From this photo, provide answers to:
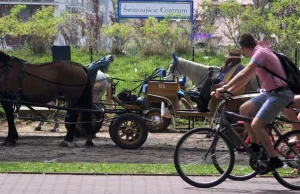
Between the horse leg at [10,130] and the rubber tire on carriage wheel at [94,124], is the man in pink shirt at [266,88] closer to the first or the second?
the rubber tire on carriage wheel at [94,124]

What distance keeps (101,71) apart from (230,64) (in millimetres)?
3703

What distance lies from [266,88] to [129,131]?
234 inches

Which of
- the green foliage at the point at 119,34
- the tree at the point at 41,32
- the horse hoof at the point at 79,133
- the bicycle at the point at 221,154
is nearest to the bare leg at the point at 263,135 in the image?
the bicycle at the point at 221,154

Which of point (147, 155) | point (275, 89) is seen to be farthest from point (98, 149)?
point (275, 89)

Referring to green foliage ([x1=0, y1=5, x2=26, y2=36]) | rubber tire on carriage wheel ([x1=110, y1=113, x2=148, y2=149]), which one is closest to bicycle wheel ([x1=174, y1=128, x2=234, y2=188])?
rubber tire on carriage wheel ([x1=110, y1=113, x2=148, y2=149])

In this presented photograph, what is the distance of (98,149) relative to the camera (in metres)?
15.0

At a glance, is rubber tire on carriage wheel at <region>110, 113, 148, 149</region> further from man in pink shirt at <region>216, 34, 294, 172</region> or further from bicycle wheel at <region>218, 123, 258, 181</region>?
man in pink shirt at <region>216, 34, 294, 172</region>

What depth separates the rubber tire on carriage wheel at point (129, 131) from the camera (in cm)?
1507

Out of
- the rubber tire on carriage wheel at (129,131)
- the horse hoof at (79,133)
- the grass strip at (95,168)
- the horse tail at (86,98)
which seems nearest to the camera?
the grass strip at (95,168)

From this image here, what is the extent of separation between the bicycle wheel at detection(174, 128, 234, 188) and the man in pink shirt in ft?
1.64

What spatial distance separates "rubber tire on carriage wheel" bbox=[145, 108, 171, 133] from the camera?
16.7 metres

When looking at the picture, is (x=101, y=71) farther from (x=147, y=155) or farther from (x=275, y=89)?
(x=275, y=89)

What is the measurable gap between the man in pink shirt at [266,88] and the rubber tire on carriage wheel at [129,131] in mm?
5575

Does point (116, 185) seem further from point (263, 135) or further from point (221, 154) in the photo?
point (263, 135)
